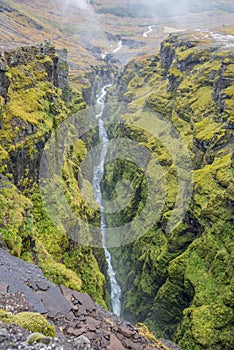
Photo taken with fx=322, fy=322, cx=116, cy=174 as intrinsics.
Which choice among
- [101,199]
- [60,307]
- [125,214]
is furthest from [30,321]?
[101,199]

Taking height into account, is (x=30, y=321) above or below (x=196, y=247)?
above

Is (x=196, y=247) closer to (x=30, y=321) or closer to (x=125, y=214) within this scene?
(x=125, y=214)

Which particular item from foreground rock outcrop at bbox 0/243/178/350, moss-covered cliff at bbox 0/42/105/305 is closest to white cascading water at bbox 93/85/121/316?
moss-covered cliff at bbox 0/42/105/305

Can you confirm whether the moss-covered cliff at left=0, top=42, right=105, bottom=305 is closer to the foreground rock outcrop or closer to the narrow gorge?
the narrow gorge

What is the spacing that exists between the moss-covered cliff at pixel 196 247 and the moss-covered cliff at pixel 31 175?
14.2 meters

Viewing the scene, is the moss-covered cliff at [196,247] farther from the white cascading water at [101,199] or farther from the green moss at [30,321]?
the green moss at [30,321]

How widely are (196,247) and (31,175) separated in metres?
29.3

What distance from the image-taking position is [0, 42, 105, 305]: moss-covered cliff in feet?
92.4

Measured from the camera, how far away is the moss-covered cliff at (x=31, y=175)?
92.4 ft

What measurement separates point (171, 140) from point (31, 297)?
230ft

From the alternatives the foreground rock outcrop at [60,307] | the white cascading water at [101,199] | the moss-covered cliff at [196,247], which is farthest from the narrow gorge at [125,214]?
the white cascading water at [101,199]

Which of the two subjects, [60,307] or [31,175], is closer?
[60,307]

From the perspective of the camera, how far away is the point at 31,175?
38.4m

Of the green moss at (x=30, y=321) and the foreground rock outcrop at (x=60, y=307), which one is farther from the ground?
the green moss at (x=30, y=321)
